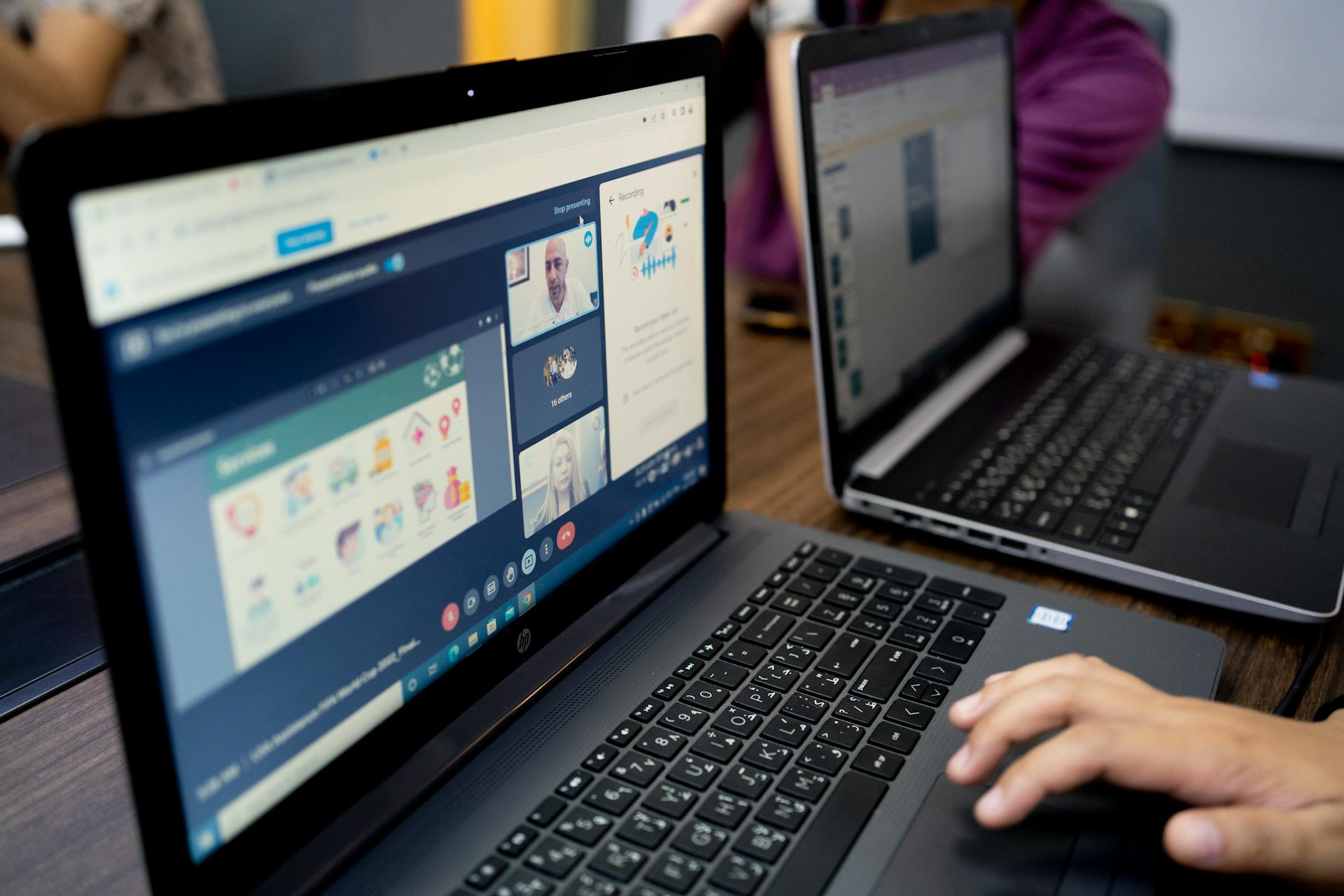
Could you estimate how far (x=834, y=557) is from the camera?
0.75 metres

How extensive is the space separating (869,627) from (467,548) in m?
0.27

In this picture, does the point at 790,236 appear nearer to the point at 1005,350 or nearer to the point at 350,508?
the point at 1005,350

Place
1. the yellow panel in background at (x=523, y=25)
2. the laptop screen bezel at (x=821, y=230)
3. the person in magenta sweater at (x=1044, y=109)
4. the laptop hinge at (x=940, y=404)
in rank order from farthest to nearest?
the yellow panel in background at (x=523, y=25) → the person in magenta sweater at (x=1044, y=109) → the laptop hinge at (x=940, y=404) → the laptop screen bezel at (x=821, y=230)

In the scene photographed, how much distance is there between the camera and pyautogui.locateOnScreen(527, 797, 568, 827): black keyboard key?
1.64ft

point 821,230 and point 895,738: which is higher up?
point 821,230

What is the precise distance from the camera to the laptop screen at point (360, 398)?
0.38 m

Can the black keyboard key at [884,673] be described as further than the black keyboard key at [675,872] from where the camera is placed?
Yes

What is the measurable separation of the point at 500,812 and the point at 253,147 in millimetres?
322

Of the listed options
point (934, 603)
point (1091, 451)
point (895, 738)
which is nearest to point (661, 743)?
point (895, 738)

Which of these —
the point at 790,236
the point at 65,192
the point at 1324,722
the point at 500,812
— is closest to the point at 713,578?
the point at 500,812

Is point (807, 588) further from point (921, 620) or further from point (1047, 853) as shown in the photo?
point (1047, 853)

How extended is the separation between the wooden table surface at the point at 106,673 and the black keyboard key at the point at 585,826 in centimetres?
20

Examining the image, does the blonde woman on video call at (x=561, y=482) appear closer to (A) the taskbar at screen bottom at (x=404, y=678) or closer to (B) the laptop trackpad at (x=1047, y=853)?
(A) the taskbar at screen bottom at (x=404, y=678)

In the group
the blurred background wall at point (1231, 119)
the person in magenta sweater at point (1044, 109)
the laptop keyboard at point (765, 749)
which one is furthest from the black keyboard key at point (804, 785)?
the blurred background wall at point (1231, 119)
